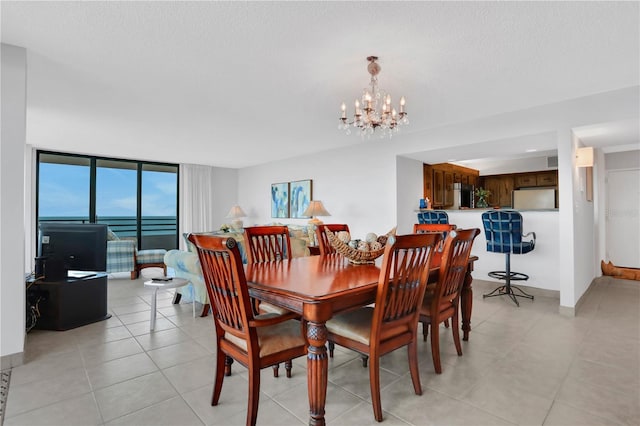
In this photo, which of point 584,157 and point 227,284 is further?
point 584,157

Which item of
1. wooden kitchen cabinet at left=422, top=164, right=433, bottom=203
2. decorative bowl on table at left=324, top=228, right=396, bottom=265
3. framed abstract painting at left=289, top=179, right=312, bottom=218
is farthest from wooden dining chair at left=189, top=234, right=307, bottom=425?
framed abstract painting at left=289, top=179, right=312, bottom=218

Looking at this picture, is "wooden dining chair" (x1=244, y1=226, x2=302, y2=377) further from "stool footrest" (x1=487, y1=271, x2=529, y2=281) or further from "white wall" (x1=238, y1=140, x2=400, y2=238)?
"stool footrest" (x1=487, y1=271, x2=529, y2=281)

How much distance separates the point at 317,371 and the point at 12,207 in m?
2.44

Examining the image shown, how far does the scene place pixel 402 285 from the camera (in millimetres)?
1677

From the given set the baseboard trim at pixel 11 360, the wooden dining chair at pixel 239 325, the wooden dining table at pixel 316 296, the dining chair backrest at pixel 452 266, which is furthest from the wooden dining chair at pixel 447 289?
the baseboard trim at pixel 11 360

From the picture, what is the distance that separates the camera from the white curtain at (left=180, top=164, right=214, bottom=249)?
7.82m

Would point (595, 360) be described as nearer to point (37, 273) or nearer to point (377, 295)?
point (377, 295)

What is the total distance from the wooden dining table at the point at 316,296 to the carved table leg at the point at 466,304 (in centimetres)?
119

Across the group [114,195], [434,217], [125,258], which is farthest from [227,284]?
[114,195]

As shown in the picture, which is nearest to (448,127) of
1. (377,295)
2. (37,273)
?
(377,295)

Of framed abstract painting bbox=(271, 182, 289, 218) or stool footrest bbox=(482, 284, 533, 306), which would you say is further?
framed abstract painting bbox=(271, 182, 289, 218)

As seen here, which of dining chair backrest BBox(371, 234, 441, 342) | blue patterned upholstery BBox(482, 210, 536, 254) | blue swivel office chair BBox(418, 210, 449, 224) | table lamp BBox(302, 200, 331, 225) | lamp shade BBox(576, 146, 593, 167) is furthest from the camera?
table lamp BBox(302, 200, 331, 225)

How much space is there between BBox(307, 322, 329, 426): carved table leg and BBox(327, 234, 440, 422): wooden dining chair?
11.6 inches

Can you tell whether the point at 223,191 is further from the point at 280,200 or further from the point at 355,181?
the point at 355,181
